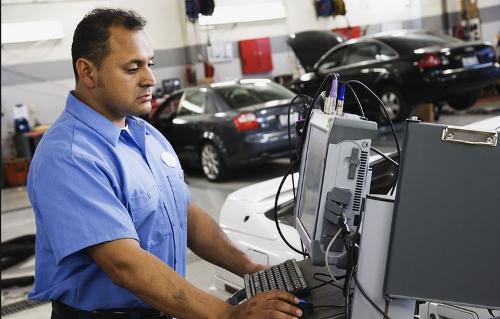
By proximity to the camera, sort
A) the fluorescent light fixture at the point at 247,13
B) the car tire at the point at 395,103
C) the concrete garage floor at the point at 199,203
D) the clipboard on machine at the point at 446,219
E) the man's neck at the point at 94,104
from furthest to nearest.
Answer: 1. the car tire at the point at 395,103
2. the fluorescent light fixture at the point at 247,13
3. the concrete garage floor at the point at 199,203
4. the man's neck at the point at 94,104
5. the clipboard on machine at the point at 446,219

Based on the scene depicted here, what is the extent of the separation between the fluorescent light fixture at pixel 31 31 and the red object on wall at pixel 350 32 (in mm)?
4162

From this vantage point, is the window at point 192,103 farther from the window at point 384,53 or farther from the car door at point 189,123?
the window at point 384,53

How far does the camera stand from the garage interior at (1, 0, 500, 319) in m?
6.69

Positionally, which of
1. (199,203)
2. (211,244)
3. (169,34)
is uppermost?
(169,34)

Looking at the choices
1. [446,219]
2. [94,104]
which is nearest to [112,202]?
[94,104]

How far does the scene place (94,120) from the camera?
1.49 metres

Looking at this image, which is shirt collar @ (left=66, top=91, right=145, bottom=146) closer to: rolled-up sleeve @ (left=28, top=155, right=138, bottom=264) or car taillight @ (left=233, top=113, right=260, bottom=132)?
rolled-up sleeve @ (left=28, top=155, right=138, bottom=264)

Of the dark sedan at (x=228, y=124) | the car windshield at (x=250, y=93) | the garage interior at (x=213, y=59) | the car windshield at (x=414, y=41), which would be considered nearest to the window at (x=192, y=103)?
the dark sedan at (x=228, y=124)

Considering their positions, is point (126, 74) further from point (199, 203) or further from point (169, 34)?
point (169, 34)

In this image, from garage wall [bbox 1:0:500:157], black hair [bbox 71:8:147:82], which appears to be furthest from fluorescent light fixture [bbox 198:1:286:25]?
black hair [bbox 71:8:147:82]

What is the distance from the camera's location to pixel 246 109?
6367 millimetres

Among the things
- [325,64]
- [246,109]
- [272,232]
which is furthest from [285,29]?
[272,232]

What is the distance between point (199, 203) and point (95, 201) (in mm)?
4697

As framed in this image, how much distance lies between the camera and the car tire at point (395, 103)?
24.0 feet
